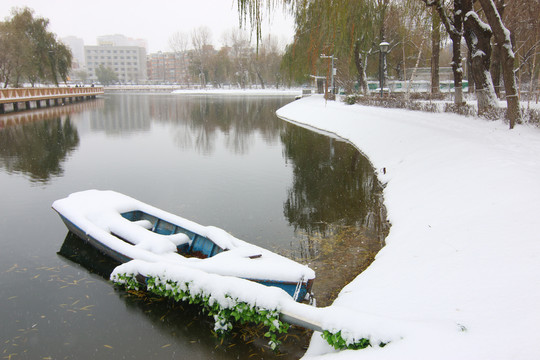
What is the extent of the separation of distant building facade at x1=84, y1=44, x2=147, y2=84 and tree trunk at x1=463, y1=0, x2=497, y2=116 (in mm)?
159185

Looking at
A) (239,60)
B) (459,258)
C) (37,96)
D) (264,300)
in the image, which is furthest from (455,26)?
(239,60)

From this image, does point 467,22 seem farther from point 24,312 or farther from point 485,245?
point 24,312

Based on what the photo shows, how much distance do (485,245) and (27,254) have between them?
771cm

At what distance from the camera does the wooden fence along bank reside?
35125mm

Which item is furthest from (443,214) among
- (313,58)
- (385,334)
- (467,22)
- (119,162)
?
(119,162)

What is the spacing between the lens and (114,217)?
722 centimetres

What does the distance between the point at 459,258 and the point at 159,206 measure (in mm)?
6883

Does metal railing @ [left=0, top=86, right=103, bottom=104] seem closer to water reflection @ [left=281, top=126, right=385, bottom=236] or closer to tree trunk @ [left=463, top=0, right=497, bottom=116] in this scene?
water reflection @ [left=281, top=126, right=385, bottom=236]

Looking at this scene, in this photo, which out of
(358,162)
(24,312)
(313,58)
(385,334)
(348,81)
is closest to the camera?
(385,334)

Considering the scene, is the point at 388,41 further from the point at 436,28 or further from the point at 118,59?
the point at 118,59

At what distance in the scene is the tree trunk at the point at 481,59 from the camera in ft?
45.2

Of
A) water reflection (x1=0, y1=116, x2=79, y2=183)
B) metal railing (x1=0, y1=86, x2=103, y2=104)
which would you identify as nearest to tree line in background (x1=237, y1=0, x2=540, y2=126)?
water reflection (x1=0, y1=116, x2=79, y2=183)

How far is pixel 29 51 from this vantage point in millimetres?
46281

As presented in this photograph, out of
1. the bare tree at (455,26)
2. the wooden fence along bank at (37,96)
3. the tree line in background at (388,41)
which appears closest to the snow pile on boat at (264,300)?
the tree line in background at (388,41)
